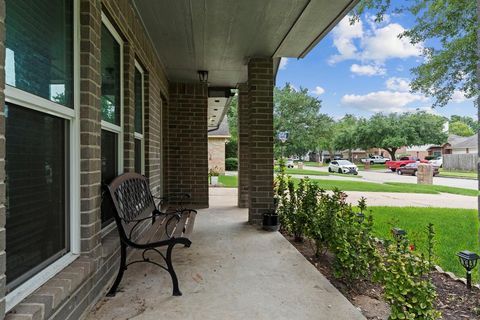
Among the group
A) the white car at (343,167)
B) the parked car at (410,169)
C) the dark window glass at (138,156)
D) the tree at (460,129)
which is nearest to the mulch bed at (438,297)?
the dark window glass at (138,156)

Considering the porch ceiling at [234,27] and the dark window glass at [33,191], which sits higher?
the porch ceiling at [234,27]

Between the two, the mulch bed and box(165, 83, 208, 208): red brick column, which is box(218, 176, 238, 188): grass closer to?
box(165, 83, 208, 208): red brick column

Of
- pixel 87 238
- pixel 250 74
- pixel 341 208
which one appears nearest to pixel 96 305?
pixel 87 238

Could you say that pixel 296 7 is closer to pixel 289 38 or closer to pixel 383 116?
pixel 289 38

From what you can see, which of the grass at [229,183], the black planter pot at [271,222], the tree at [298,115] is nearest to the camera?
the black planter pot at [271,222]

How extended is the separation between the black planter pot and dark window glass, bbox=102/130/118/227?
2.53m

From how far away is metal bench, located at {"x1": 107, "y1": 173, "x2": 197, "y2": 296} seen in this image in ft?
8.52

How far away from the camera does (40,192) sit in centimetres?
188

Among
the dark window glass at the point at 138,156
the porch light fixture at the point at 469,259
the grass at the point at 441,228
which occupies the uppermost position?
the dark window glass at the point at 138,156

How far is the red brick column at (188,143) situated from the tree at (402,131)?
33850 millimetres

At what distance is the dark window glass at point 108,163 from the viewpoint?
2945 millimetres

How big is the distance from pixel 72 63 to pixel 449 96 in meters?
8.37

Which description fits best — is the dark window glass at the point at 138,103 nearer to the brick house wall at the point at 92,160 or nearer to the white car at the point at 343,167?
the brick house wall at the point at 92,160

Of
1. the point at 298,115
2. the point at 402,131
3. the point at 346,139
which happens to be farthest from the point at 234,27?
the point at 346,139
